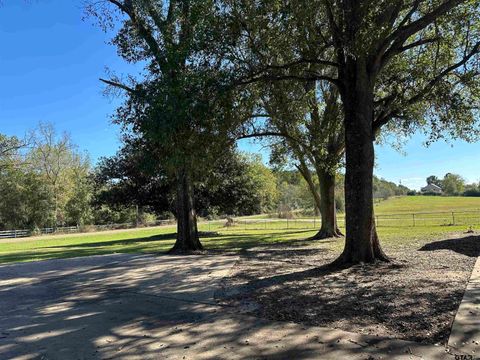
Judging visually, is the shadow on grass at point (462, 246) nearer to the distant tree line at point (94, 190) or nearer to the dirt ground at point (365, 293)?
the dirt ground at point (365, 293)

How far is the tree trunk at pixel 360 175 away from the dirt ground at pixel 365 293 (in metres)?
0.56

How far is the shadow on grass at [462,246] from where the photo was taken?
1162 centimetres

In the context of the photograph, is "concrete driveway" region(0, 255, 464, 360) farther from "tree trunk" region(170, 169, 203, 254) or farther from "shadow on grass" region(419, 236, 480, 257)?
"shadow on grass" region(419, 236, 480, 257)

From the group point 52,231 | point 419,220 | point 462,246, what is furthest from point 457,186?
point 462,246

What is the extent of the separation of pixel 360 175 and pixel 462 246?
537 cm

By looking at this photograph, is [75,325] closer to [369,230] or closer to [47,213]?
[369,230]

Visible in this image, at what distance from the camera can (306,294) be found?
24.6 feet

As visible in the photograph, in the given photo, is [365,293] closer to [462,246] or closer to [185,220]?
[462,246]

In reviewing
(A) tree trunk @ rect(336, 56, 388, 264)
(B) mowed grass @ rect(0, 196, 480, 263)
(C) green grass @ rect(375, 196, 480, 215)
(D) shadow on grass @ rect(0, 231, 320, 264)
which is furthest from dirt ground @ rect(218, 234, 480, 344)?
(C) green grass @ rect(375, 196, 480, 215)

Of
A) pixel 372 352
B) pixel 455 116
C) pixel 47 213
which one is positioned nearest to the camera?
pixel 372 352

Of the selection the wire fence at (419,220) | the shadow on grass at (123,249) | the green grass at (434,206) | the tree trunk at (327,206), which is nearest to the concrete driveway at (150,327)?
the shadow on grass at (123,249)

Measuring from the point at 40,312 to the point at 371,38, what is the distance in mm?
8428

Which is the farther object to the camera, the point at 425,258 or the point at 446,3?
the point at 425,258

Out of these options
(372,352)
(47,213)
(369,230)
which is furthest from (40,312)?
(47,213)
